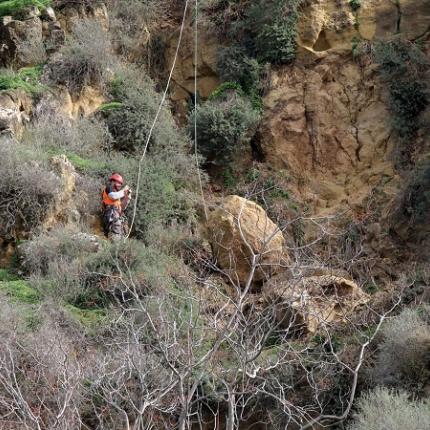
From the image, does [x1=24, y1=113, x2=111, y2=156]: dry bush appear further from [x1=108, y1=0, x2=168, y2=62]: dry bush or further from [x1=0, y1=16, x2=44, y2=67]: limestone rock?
[x1=108, y1=0, x2=168, y2=62]: dry bush

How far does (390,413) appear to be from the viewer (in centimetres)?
928

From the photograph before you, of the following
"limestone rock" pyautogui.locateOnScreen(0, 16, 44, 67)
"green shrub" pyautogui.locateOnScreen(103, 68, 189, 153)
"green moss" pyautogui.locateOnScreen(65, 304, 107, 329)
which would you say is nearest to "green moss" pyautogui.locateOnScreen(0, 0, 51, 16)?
"limestone rock" pyautogui.locateOnScreen(0, 16, 44, 67)

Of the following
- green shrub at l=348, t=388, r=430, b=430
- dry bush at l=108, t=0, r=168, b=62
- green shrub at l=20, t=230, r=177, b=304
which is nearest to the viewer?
green shrub at l=348, t=388, r=430, b=430

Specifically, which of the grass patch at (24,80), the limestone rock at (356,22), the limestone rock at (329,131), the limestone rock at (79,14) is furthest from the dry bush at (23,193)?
the limestone rock at (356,22)

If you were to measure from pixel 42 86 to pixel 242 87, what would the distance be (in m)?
3.79

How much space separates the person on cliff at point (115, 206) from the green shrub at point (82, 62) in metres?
3.20

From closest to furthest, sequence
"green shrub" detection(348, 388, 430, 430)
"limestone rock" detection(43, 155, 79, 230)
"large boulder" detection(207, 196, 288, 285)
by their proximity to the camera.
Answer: "green shrub" detection(348, 388, 430, 430) < "large boulder" detection(207, 196, 288, 285) < "limestone rock" detection(43, 155, 79, 230)

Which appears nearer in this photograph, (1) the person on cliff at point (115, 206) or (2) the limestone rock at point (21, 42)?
(1) the person on cliff at point (115, 206)

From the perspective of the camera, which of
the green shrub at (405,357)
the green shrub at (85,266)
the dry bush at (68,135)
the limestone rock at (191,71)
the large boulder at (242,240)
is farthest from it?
the limestone rock at (191,71)

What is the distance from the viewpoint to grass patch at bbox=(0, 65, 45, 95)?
16.2m

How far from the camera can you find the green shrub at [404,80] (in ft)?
52.7

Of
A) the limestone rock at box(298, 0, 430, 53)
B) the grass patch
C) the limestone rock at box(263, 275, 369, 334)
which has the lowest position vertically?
Answer: the limestone rock at box(263, 275, 369, 334)

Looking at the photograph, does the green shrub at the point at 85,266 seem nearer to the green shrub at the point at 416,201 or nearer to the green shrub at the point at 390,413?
the green shrub at the point at 390,413

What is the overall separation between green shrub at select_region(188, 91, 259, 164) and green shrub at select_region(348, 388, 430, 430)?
7333mm
